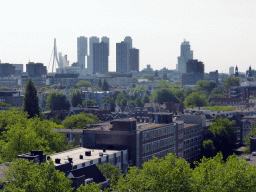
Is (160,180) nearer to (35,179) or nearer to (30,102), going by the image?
(35,179)

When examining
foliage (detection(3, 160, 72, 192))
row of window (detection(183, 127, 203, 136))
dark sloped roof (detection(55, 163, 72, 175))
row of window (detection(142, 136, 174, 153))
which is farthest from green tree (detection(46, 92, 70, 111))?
foliage (detection(3, 160, 72, 192))

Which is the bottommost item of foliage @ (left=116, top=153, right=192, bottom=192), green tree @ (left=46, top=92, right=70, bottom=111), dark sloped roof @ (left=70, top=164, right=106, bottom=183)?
dark sloped roof @ (left=70, top=164, right=106, bottom=183)

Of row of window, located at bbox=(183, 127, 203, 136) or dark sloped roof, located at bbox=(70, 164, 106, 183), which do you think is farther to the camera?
row of window, located at bbox=(183, 127, 203, 136)

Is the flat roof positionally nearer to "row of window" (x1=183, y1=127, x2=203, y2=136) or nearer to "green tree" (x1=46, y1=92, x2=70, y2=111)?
"row of window" (x1=183, y1=127, x2=203, y2=136)

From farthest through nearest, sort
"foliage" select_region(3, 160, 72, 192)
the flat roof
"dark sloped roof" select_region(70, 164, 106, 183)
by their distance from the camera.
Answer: the flat roof, "dark sloped roof" select_region(70, 164, 106, 183), "foliage" select_region(3, 160, 72, 192)

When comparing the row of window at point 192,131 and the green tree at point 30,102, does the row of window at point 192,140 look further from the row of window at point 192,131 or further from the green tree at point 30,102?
the green tree at point 30,102

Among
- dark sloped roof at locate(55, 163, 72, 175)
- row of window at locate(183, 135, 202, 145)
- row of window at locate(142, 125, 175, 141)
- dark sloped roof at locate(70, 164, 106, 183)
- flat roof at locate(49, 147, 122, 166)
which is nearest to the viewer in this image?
dark sloped roof at locate(70, 164, 106, 183)
